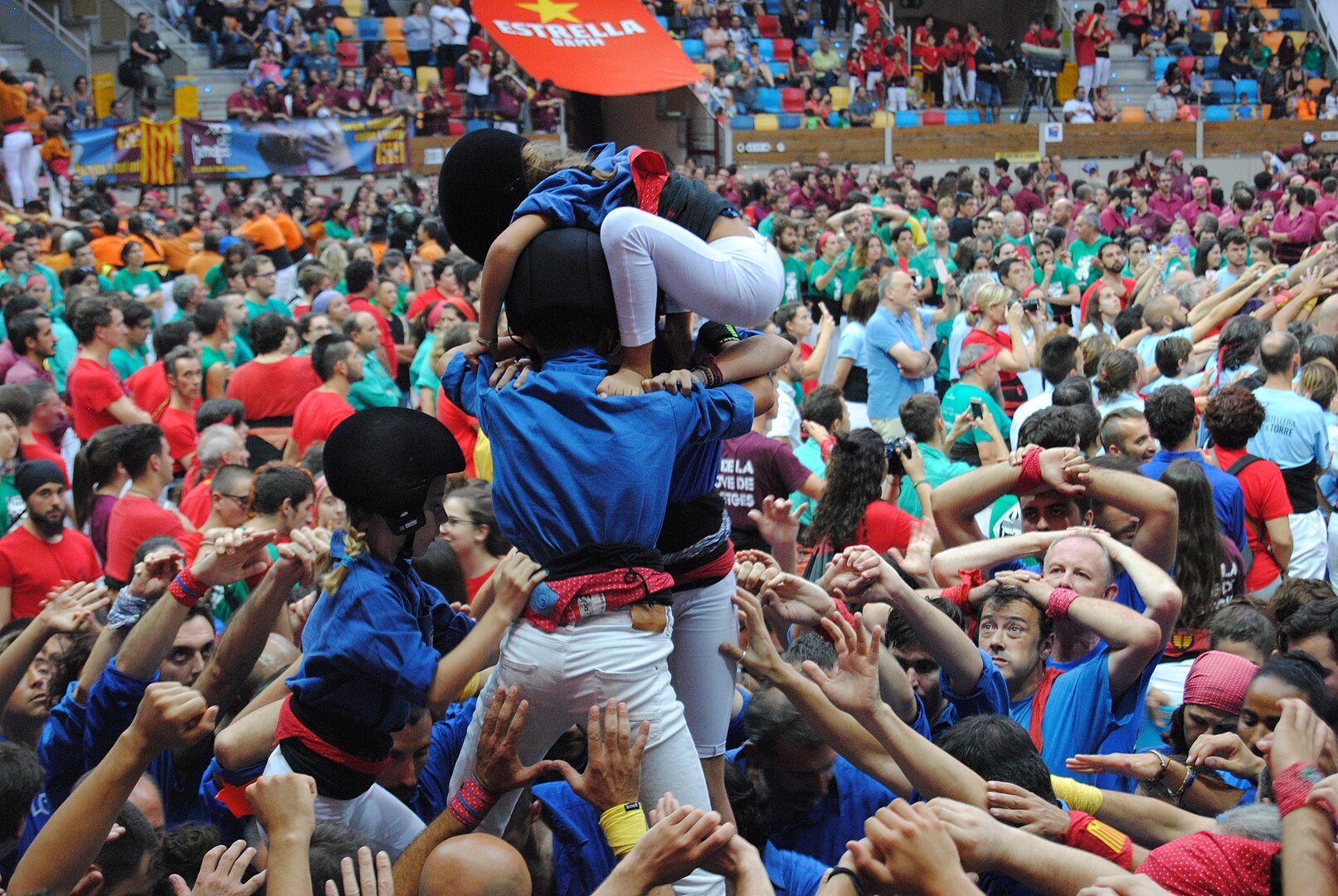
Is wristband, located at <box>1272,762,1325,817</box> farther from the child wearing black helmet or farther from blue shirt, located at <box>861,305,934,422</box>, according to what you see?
blue shirt, located at <box>861,305,934,422</box>

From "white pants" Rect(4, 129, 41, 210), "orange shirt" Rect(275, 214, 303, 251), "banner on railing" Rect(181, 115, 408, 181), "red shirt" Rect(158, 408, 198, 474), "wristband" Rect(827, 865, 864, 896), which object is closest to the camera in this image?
"wristband" Rect(827, 865, 864, 896)

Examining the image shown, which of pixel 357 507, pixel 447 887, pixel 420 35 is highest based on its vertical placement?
pixel 420 35

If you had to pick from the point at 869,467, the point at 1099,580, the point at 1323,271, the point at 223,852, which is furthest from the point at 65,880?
the point at 1323,271

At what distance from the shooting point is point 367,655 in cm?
242

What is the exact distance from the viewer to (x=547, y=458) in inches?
96.3

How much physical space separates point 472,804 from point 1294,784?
4.74 feet

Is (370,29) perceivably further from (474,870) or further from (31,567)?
(474,870)

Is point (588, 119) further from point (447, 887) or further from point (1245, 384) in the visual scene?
point (447, 887)

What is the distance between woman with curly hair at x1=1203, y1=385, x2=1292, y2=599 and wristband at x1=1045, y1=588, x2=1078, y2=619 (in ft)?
7.34

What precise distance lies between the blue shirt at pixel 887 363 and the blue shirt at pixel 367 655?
5.33 meters

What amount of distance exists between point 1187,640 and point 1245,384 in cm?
210

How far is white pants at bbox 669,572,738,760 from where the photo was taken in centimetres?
276

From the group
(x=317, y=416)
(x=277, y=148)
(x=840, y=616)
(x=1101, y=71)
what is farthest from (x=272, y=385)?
(x=1101, y=71)

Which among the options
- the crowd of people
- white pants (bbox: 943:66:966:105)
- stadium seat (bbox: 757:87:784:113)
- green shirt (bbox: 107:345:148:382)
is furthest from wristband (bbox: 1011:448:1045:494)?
white pants (bbox: 943:66:966:105)
